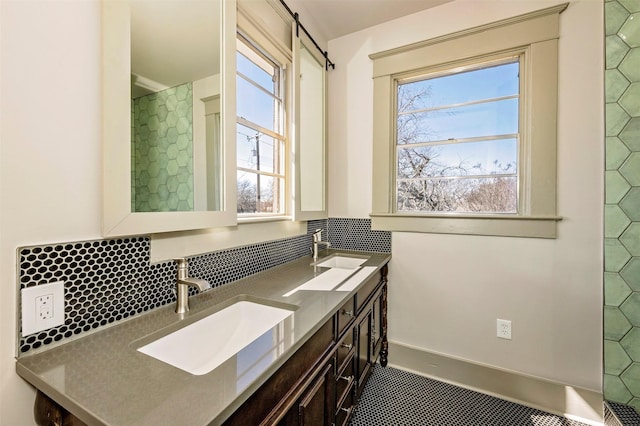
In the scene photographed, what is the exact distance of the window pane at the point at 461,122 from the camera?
189 cm

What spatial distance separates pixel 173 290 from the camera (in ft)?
3.61

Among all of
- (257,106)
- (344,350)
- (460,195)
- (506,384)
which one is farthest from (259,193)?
(506,384)

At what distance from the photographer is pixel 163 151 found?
1.04 meters

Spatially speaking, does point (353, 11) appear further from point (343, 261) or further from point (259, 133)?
point (343, 261)

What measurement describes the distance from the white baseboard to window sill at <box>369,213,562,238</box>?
36.5 inches

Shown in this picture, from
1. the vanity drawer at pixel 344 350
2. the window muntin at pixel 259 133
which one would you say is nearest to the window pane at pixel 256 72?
the window muntin at pixel 259 133

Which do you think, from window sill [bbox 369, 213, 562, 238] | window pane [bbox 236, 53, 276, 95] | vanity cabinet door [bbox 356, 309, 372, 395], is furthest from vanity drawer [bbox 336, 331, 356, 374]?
window pane [bbox 236, 53, 276, 95]

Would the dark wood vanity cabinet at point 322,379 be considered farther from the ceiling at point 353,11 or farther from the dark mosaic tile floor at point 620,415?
the ceiling at point 353,11

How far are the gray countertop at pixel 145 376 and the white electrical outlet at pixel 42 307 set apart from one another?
0.24ft

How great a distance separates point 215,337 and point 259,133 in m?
1.23

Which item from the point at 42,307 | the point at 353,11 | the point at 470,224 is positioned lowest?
the point at 42,307

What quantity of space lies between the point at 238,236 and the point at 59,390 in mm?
908

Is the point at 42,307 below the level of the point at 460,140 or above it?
below

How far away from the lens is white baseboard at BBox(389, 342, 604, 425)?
162 centimetres
